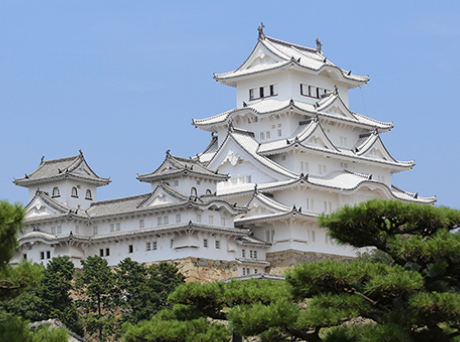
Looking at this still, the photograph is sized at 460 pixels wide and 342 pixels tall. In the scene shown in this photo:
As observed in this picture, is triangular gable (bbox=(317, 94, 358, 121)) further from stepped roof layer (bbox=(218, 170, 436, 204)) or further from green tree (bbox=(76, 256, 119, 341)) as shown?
green tree (bbox=(76, 256, 119, 341))

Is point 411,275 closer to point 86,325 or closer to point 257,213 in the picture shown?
point 86,325

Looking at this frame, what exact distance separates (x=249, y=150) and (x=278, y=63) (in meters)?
Answer: 7.87

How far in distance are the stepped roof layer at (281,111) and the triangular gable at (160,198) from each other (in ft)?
41.3

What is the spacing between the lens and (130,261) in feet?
174

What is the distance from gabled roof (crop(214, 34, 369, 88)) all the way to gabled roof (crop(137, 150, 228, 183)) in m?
12.8

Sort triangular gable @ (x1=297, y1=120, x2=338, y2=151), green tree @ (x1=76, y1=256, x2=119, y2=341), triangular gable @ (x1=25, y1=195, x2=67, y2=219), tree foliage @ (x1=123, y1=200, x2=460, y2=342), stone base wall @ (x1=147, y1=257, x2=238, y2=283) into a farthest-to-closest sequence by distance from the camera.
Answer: triangular gable @ (x1=297, y1=120, x2=338, y2=151) → triangular gable @ (x1=25, y1=195, x2=67, y2=219) → stone base wall @ (x1=147, y1=257, x2=238, y2=283) → green tree @ (x1=76, y1=256, x2=119, y2=341) → tree foliage @ (x1=123, y1=200, x2=460, y2=342)

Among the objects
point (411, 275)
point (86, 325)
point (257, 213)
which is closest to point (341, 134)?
point (257, 213)

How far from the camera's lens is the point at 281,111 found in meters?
65.9

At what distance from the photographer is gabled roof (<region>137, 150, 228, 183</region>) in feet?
187

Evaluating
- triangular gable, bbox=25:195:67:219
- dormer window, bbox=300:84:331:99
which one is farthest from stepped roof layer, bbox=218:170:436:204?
triangular gable, bbox=25:195:67:219

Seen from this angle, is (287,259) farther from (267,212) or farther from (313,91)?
(313,91)

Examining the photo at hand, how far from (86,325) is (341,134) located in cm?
2732

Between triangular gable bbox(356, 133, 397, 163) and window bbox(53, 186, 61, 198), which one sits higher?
triangular gable bbox(356, 133, 397, 163)

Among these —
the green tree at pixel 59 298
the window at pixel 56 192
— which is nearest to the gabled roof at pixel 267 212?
the window at pixel 56 192
